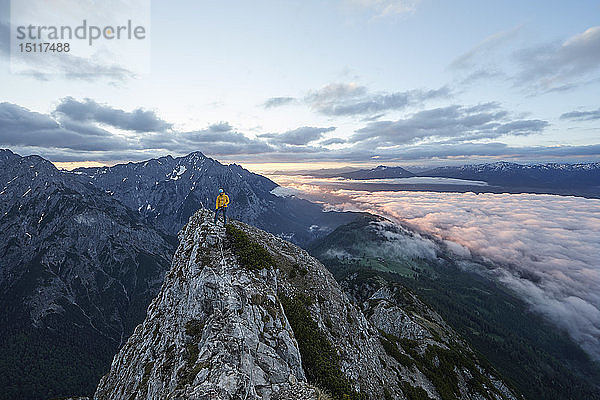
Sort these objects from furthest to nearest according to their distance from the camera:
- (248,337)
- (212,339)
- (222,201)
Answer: (222,201) < (248,337) < (212,339)

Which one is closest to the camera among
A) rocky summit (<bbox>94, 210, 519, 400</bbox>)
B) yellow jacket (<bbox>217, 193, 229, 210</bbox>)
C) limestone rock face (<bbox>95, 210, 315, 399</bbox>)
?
limestone rock face (<bbox>95, 210, 315, 399</bbox>)

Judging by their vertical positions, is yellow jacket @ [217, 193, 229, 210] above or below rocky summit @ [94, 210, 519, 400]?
above

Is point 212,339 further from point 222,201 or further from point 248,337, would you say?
point 222,201

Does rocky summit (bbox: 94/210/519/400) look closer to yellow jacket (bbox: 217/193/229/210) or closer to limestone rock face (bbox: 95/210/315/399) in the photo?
limestone rock face (bbox: 95/210/315/399)

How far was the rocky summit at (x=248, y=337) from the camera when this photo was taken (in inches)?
752

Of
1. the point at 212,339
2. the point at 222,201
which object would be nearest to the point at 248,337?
the point at 212,339

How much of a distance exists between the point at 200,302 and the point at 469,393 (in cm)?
8295

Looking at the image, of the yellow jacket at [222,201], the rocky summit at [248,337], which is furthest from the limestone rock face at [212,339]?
the yellow jacket at [222,201]

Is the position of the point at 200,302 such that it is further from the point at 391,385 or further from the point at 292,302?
the point at 391,385

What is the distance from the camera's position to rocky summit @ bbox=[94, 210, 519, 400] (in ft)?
62.7

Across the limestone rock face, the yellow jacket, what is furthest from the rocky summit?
the yellow jacket

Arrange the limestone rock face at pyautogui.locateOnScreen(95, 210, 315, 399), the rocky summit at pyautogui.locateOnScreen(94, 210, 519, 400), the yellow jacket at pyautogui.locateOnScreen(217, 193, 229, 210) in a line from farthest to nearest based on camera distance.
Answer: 1. the yellow jacket at pyautogui.locateOnScreen(217, 193, 229, 210)
2. the rocky summit at pyautogui.locateOnScreen(94, 210, 519, 400)
3. the limestone rock face at pyautogui.locateOnScreen(95, 210, 315, 399)

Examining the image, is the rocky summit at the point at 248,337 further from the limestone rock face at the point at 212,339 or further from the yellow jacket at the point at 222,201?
the yellow jacket at the point at 222,201

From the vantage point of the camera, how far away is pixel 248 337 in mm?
→ 23047
